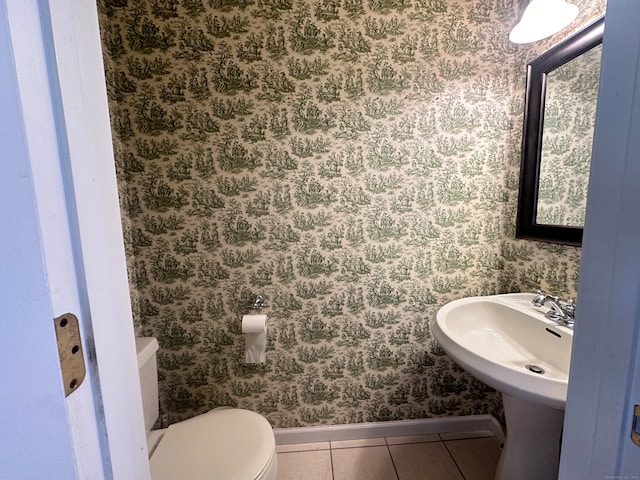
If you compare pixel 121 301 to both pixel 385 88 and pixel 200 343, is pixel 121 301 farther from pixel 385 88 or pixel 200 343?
pixel 385 88

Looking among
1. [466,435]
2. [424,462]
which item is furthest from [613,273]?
[466,435]

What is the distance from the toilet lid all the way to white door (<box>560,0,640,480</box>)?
944mm

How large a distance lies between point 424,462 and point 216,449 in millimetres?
1066

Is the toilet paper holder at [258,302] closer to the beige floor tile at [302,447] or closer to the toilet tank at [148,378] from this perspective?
the toilet tank at [148,378]

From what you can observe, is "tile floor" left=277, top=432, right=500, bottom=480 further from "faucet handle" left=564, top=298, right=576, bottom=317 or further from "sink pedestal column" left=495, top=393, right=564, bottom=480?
"faucet handle" left=564, top=298, right=576, bottom=317

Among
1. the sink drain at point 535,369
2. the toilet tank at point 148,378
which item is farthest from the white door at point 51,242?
the sink drain at point 535,369

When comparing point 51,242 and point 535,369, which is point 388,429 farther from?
point 51,242

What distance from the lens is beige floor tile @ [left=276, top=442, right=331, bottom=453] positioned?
149cm

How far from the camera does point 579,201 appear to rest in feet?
3.53

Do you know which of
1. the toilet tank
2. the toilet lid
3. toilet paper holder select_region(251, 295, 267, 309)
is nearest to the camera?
the toilet lid

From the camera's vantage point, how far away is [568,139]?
3.72ft

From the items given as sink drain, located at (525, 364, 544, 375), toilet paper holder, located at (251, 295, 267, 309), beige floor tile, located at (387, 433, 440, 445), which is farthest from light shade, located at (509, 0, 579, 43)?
beige floor tile, located at (387, 433, 440, 445)

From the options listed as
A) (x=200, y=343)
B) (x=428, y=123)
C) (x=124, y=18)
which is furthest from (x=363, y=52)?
(x=200, y=343)

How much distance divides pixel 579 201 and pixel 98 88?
4.95 feet
